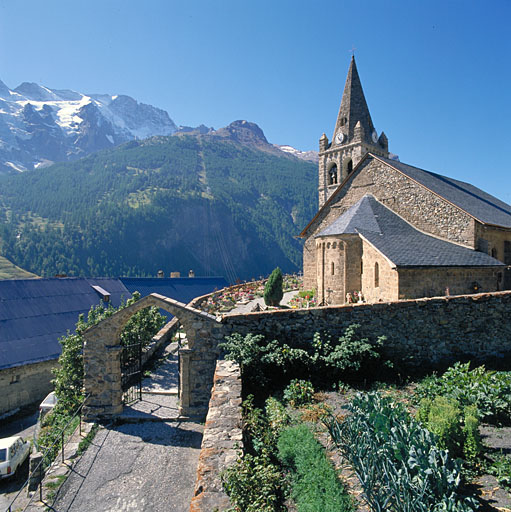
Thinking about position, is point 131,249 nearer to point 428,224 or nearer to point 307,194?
point 307,194

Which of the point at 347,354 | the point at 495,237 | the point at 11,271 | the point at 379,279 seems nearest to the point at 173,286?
the point at 379,279

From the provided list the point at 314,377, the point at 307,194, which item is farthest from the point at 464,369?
the point at 307,194

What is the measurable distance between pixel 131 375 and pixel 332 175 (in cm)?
2348

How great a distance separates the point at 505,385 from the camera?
642 cm

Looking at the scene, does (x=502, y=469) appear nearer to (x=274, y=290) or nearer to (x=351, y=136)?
(x=274, y=290)

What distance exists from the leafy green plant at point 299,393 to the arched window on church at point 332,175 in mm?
23291

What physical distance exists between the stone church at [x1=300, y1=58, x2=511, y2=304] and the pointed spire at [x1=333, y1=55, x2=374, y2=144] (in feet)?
30.6

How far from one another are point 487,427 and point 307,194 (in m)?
136

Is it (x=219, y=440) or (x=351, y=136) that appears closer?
(x=219, y=440)

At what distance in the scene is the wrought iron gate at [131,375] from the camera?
1008cm

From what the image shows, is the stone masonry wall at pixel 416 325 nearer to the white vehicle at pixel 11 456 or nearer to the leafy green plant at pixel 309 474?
the leafy green plant at pixel 309 474

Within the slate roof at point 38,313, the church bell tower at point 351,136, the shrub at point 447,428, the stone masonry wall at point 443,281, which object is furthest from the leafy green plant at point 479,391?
the church bell tower at point 351,136

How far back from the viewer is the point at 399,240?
49.0ft

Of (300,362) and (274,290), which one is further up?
(274,290)
